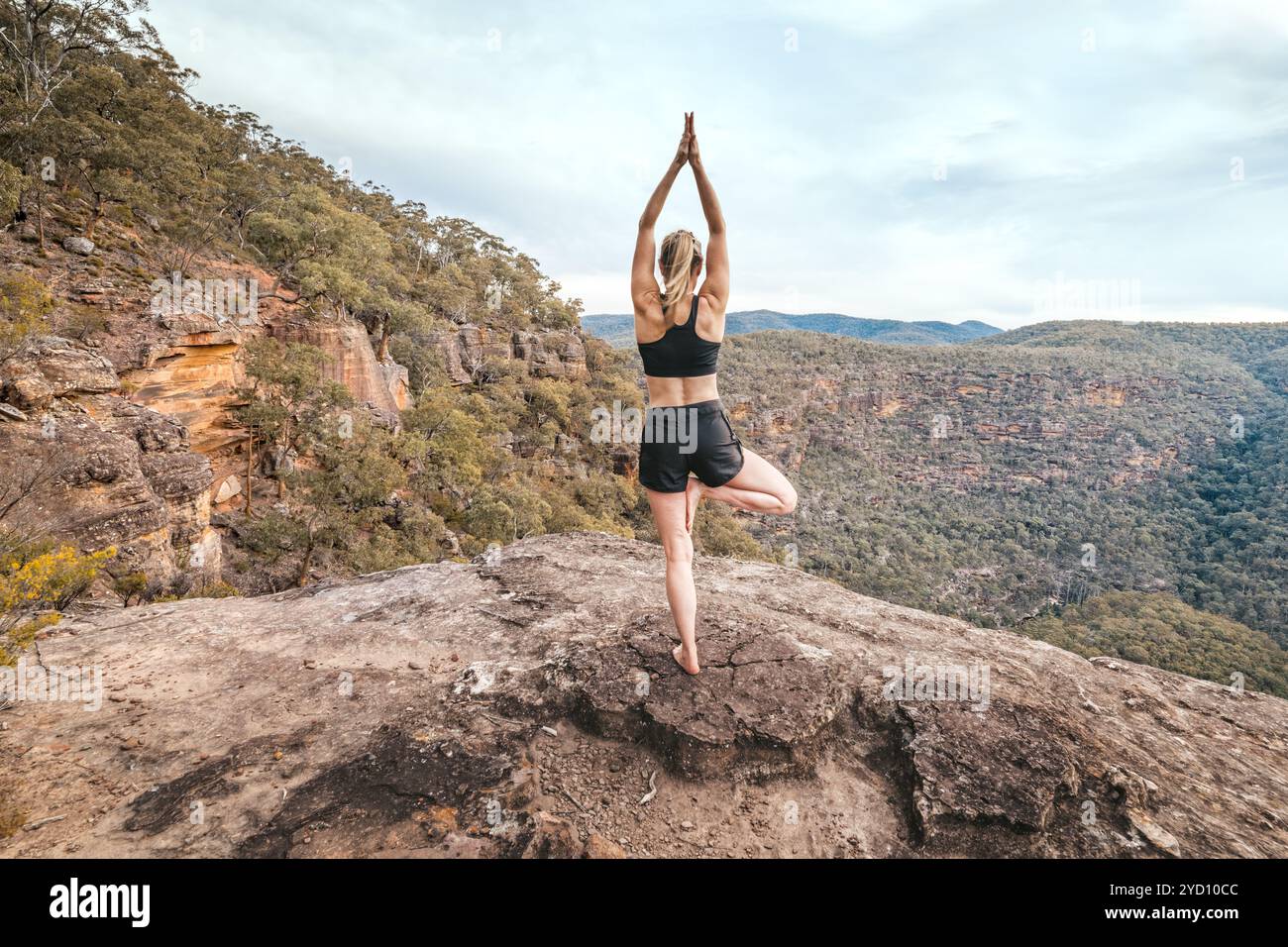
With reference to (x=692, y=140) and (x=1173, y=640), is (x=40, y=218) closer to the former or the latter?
(x=692, y=140)

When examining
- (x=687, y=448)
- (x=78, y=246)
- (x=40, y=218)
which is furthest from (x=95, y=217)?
(x=687, y=448)

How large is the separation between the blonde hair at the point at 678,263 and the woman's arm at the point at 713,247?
84 mm

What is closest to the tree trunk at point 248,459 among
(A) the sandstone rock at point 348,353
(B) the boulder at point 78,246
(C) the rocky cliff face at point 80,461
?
(A) the sandstone rock at point 348,353

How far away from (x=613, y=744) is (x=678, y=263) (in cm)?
251

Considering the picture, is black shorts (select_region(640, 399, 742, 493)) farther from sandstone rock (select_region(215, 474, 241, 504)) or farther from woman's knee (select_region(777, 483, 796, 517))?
sandstone rock (select_region(215, 474, 241, 504))

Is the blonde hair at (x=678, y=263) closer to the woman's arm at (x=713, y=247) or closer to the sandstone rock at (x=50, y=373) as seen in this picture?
the woman's arm at (x=713, y=247)

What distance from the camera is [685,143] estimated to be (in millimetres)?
2635

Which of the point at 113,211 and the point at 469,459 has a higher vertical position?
the point at 113,211

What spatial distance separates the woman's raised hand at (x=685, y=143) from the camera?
263 centimetres

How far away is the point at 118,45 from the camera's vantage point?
71.0 ft

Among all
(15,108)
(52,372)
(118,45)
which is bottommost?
(52,372)

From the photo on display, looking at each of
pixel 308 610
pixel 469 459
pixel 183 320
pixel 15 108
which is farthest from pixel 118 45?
pixel 308 610

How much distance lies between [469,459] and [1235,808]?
64.7 ft
